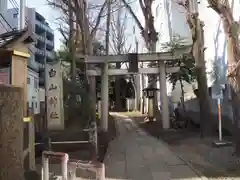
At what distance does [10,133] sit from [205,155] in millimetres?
8498

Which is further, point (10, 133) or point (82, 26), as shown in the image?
point (82, 26)

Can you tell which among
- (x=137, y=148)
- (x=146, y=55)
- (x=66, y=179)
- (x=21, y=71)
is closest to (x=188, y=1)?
(x=146, y=55)

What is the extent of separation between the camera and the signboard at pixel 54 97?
11562 mm

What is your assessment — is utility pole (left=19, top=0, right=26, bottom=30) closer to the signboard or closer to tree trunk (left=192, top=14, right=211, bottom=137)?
the signboard

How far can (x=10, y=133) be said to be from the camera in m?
4.71

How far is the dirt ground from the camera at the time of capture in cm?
933

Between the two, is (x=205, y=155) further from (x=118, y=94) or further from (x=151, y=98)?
(x=118, y=94)

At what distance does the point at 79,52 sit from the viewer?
2270cm

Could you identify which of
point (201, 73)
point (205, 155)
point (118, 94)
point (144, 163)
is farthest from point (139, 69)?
point (118, 94)

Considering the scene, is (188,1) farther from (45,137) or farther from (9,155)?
(9,155)

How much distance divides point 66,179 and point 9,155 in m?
0.96

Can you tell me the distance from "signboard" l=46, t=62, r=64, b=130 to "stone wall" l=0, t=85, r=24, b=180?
6.67m

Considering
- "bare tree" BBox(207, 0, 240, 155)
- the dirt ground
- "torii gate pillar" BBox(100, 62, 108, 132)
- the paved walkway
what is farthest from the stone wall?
"torii gate pillar" BBox(100, 62, 108, 132)

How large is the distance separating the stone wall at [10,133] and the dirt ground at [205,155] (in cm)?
538
